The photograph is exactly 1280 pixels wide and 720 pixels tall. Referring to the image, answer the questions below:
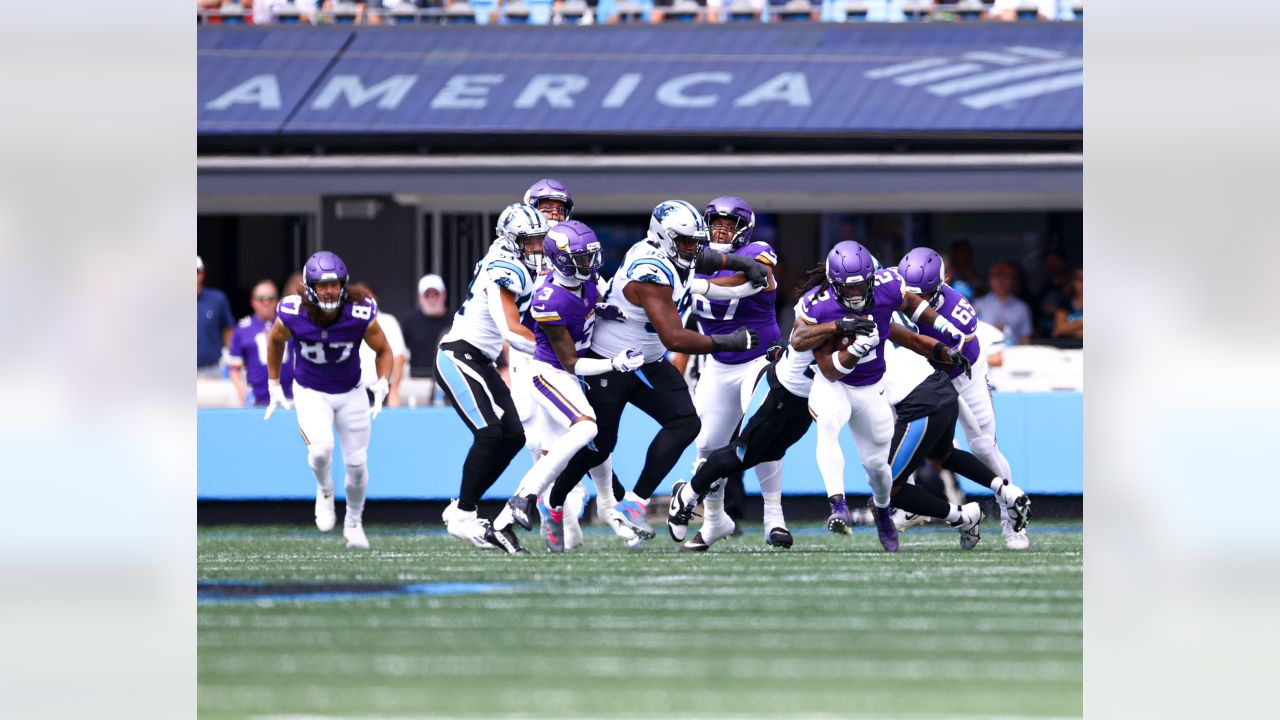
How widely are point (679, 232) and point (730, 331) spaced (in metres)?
0.61

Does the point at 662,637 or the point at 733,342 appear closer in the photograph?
the point at 662,637

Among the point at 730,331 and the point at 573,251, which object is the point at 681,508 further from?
the point at 573,251

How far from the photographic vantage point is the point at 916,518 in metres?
10.8

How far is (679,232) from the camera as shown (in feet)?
31.8

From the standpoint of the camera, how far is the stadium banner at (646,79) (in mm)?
16375

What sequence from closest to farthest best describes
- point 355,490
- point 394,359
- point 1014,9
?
point 355,490 → point 394,359 → point 1014,9

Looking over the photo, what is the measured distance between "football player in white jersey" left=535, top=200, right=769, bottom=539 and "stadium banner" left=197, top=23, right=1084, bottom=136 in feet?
21.7

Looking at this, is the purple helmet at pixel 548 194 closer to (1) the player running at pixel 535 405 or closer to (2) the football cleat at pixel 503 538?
(1) the player running at pixel 535 405

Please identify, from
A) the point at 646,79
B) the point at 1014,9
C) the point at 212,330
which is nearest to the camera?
the point at 212,330

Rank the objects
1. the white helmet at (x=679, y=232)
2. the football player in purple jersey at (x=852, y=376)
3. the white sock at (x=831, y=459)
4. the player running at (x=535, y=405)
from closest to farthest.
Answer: the football player in purple jersey at (x=852, y=376) < the white sock at (x=831, y=459) < the white helmet at (x=679, y=232) < the player running at (x=535, y=405)

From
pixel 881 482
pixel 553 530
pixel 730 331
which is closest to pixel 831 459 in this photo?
pixel 881 482

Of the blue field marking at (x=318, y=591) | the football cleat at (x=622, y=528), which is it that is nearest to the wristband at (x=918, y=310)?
the football cleat at (x=622, y=528)

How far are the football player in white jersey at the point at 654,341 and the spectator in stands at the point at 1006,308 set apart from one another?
4.95 m
